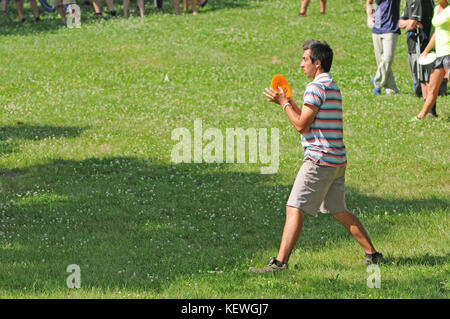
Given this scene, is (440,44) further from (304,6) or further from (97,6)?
(97,6)

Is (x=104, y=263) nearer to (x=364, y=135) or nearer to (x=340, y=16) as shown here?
(x=364, y=135)

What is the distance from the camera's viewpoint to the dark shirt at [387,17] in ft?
50.9

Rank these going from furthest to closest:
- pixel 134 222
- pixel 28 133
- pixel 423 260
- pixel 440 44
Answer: pixel 28 133, pixel 440 44, pixel 134 222, pixel 423 260

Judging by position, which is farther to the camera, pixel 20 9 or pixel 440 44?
pixel 20 9

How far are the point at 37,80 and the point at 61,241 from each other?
1146cm

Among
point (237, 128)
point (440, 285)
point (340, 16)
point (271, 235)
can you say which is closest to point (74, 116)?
point (237, 128)

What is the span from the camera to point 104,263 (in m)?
7.22

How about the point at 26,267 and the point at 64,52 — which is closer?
the point at 26,267

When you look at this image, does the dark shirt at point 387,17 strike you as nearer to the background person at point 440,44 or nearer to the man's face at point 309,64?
the background person at point 440,44

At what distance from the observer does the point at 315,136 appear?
6.61 m

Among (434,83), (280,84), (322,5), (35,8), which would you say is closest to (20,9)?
(35,8)

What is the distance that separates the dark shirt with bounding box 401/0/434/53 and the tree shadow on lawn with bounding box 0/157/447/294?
585 cm

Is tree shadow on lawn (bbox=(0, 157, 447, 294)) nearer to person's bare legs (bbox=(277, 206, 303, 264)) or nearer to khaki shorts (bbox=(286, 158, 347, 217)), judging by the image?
person's bare legs (bbox=(277, 206, 303, 264))

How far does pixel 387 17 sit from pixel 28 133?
8.07 metres
